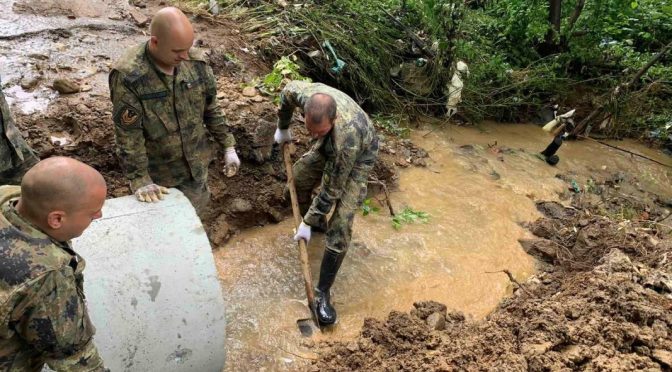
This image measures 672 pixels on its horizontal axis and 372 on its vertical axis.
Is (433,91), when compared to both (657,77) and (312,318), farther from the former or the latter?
(312,318)

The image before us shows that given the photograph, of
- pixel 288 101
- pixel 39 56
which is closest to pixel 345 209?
pixel 288 101

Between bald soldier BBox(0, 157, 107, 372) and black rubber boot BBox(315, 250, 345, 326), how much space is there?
90.2 inches

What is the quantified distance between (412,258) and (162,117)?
2698 millimetres

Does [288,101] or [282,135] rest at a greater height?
[288,101]

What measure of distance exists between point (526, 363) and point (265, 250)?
2.42 meters

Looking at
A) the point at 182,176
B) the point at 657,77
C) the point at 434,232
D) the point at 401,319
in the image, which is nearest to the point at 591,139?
the point at 657,77

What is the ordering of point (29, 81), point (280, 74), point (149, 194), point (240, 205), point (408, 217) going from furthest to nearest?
point (280, 74)
point (408, 217)
point (240, 205)
point (29, 81)
point (149, 194)

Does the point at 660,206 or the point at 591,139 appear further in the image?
the point at 591,139

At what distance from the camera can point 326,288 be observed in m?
4.04

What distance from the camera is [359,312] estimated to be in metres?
4.15

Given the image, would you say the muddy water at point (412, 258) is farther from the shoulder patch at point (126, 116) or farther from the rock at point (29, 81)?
the rock at point (29, 81)

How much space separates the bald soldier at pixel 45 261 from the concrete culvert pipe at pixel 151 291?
19.4 inches

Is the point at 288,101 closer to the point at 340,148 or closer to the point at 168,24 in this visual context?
the point at 340,148

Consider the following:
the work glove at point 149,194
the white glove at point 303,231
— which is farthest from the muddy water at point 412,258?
→ the work glove at point 149,194
